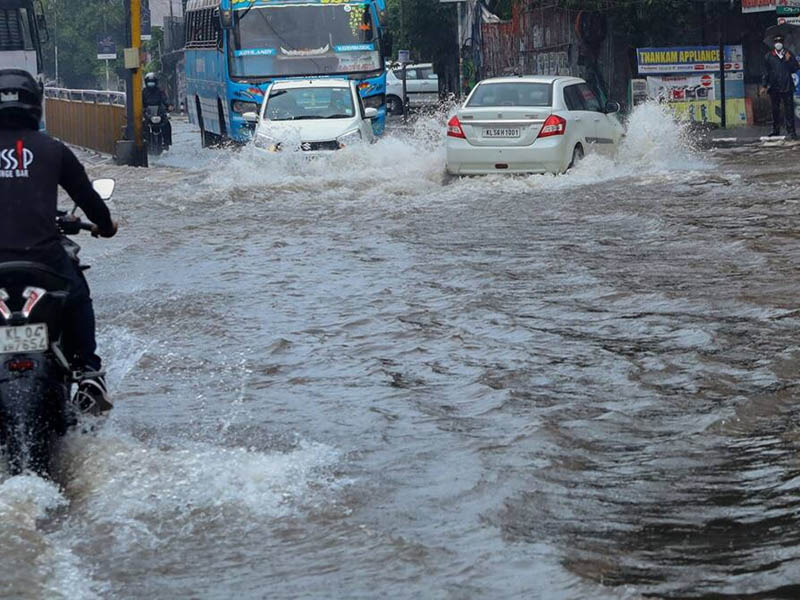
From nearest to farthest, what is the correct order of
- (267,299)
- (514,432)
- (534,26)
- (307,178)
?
(514,432) → (267,299) → (307,178) → (534,26)

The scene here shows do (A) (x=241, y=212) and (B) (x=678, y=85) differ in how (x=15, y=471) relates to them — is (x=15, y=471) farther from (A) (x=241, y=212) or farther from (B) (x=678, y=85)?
(B) (x=678, y=85)

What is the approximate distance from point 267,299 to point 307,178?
28.3 ft

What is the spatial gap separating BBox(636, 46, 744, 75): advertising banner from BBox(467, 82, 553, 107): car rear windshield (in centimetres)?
1116

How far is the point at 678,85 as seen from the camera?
2895 cm

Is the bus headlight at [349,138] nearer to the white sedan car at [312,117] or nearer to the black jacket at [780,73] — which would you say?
the white sedan car at [312,117]

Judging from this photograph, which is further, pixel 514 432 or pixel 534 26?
pixel 534 26

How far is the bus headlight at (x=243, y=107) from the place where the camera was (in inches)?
978

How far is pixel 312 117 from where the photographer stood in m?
20.6

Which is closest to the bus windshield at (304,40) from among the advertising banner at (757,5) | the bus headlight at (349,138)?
the bus headlight at (349,138)

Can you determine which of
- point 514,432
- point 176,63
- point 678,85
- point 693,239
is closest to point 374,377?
point 514,432

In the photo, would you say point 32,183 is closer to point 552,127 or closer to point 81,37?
point 552,127

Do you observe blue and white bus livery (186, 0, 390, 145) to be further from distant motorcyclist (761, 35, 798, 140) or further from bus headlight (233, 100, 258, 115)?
Result: distant motorcyclist (761, 35, 798, 140)

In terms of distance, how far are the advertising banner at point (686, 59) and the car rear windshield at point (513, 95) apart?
36.6ft

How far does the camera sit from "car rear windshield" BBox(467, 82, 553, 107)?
18.0 metres
